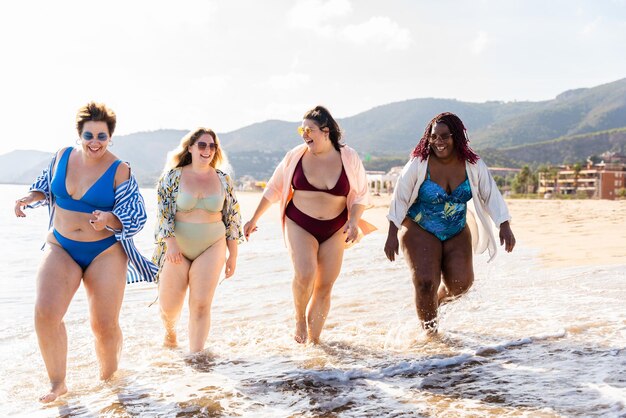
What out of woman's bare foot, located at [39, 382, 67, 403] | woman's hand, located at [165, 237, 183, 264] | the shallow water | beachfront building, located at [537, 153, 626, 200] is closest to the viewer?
the shallow water

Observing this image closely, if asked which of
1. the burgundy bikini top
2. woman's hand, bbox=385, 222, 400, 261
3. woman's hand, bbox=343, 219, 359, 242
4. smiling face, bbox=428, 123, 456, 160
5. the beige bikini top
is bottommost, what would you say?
woman's hand, bbox=385, 222, 400, 261

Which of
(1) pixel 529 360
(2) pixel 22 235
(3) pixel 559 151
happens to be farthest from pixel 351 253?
(3) pixel 559 151

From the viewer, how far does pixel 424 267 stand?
19.4 ft

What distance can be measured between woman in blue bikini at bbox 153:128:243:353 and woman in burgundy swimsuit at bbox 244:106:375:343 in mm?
577

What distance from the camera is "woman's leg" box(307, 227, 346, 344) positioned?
6164 millimetres

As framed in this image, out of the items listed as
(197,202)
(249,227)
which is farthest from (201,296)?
(249,227)

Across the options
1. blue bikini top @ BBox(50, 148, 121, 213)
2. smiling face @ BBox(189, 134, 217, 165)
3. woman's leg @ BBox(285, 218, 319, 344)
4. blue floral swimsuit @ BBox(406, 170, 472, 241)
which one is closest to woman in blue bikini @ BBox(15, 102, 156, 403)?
blue bikini top @ BBox(50, 148, 121, 213)

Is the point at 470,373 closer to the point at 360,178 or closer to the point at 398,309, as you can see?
the point at 360,178

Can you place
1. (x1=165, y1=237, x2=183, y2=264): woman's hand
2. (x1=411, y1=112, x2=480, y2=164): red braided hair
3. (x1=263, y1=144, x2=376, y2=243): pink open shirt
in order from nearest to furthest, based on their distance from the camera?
(x1=165, y1=237, x2=183, y2=264): woman's hand → (x1=411, y1=112, x2=480, y2=164): red braided hair → (x1=263, y1=144, x2=376, y2=243): pink open shirt

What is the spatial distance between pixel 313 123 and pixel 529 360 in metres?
2.76

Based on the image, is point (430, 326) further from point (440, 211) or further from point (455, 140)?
point (455, 140)

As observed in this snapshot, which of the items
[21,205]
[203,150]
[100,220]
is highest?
[203,150]

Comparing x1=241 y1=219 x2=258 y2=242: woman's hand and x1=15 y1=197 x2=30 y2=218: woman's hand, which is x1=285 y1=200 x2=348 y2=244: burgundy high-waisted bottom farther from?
x1=15 y1=197 x2=30 y2=218: woman's hand

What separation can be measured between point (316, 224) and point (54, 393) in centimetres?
266
